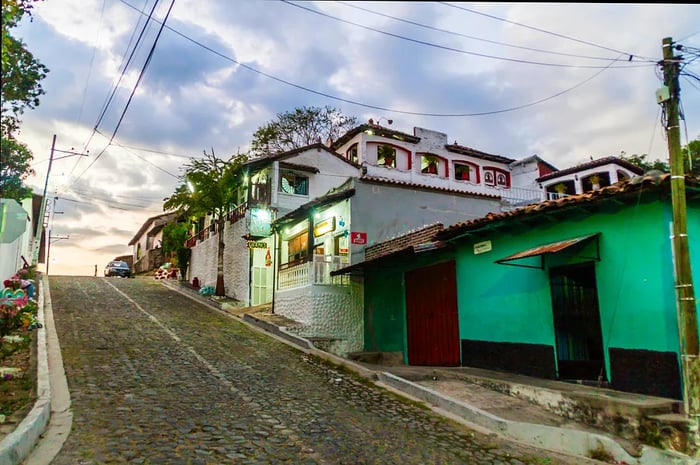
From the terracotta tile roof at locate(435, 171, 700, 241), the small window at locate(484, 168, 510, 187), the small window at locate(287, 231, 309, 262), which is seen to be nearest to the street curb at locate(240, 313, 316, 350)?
the small window at locate(287, 231, 309, 262)

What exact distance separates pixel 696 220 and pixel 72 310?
18581mm

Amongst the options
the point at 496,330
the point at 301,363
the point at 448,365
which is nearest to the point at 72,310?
the point at 301,363

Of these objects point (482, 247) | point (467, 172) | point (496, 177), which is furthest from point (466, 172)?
point (482, 247)

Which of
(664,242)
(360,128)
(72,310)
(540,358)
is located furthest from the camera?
(360,128)

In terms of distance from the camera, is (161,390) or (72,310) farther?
(72,310)

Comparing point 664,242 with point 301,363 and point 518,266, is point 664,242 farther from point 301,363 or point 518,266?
point 301,363

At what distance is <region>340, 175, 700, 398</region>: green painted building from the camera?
23.2ft

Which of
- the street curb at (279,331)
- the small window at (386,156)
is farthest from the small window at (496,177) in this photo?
the street curb at (279,331)

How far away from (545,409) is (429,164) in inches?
1030

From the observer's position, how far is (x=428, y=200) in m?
18.4

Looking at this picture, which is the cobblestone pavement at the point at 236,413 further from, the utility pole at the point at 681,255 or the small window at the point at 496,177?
the small window at the point at 496,177

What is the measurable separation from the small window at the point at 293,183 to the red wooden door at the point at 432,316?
37.1 feet

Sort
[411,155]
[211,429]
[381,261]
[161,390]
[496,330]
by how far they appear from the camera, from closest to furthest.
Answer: [211,429], [161,390], [496,330], [381,261], [411,155]

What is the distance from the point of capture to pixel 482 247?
10.9 m
